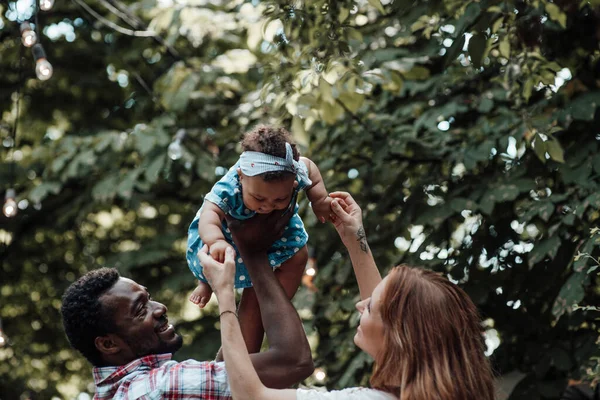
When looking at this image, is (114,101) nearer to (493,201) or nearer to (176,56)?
(176,56)

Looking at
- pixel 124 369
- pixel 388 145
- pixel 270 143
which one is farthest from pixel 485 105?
pixel 124 369

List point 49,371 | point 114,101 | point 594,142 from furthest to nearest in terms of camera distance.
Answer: point 49,371 → point 114,101 → point 594,142

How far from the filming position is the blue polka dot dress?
2.74 meters

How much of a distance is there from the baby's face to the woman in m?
0.38

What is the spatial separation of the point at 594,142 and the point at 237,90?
312 centimetres

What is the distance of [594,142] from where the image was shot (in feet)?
13.3

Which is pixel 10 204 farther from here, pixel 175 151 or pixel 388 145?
pixel 388 145

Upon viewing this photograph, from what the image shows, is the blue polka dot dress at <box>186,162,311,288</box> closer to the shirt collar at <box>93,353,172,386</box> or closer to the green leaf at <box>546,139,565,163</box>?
the shirt collar at <box>93,353,172,386</box>

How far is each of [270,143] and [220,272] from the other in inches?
23.2

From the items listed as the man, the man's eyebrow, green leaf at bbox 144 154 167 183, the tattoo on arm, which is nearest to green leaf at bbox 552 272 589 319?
the tattoo on arm

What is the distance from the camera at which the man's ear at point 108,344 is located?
2.49m

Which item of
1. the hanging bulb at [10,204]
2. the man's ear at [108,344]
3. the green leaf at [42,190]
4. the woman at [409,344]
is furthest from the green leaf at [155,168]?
the woman at [409,344]

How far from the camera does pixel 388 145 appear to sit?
Answer: 4.82 m

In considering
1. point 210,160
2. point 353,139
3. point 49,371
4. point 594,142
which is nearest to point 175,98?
point 210,160
